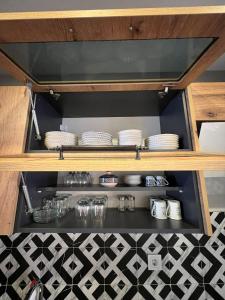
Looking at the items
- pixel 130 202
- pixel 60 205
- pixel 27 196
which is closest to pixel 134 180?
pixel 130 202

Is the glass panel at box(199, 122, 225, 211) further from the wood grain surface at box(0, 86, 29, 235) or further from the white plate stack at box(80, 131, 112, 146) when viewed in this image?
the wood grain surface at box(0, 86, 29, 235)

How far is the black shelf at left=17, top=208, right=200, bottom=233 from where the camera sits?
0.81 meters

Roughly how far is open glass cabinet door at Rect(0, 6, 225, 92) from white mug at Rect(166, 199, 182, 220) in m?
0.62

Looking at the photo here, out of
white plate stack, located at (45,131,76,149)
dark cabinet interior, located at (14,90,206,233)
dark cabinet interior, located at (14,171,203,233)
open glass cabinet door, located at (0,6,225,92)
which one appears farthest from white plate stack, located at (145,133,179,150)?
white plate stack, located at (45,131,76,149)

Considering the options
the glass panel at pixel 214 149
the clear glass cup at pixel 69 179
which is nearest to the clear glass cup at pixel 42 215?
the clear glass cup at pixel 69 179

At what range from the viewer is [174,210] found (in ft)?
Answer: 3.12

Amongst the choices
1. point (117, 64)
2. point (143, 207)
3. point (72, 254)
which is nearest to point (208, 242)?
point (143, 207)

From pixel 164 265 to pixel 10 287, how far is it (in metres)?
0.94

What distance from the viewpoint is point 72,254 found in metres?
1.08

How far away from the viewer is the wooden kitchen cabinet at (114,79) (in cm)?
48

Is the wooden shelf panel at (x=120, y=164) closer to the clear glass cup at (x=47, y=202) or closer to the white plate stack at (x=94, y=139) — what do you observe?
the white plate stack at (x=94, y=139)

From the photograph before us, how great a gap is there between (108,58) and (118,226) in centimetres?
74

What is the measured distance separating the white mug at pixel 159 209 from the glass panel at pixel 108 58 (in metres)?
0.65

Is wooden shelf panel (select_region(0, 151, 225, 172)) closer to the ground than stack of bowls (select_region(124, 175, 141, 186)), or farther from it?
farther from it
